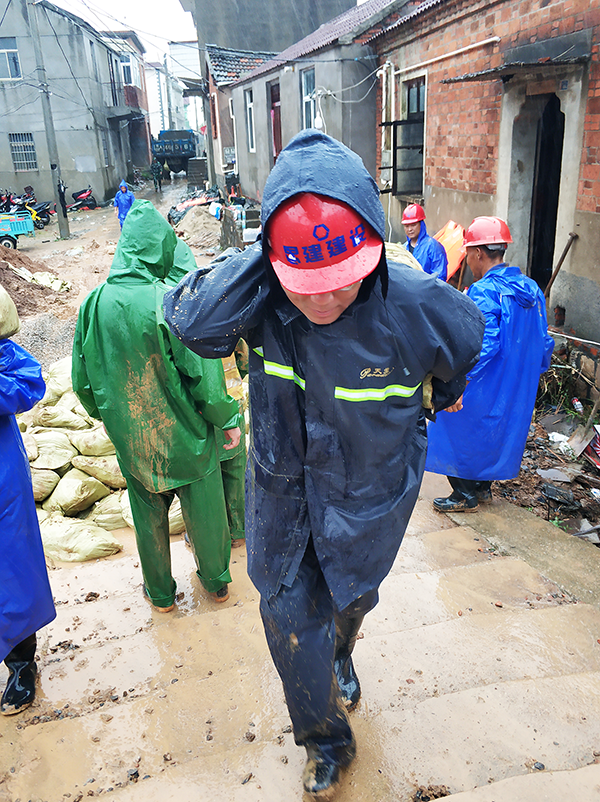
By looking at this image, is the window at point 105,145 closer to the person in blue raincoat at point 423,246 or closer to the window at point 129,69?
the window at point 129,69

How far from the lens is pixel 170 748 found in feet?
6.82

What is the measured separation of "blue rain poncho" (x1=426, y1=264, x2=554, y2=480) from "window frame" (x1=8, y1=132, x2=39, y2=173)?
2591 centimetres

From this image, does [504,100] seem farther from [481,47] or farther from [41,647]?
[41,647]

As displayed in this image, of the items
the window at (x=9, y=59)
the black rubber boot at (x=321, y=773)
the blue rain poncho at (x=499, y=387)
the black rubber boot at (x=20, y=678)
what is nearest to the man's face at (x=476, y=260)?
the blue rain poncho at (x=499, y=387)

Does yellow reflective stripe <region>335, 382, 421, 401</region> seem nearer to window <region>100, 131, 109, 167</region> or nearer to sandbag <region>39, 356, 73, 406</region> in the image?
sandbag <region>39, 356, 73, 406</region>

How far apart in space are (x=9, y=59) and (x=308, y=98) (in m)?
17.5

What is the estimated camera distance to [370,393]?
66.0 inches

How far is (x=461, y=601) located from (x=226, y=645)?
1.06m

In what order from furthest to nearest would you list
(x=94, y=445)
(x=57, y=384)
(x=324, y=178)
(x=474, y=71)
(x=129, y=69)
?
(x=129, y=69), (x=474, y=71), (x=57, y=384), (x=94, y=445), (x=324, y=178)

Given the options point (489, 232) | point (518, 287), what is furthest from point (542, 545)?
point (489, 232)

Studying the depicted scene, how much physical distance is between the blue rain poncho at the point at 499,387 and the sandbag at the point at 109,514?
2104 millimetres

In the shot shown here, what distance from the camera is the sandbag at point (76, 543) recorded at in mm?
3793

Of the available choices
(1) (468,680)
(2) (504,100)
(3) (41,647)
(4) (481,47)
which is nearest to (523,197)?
(2) (504,100)

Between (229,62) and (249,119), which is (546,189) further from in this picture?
(229,62)
